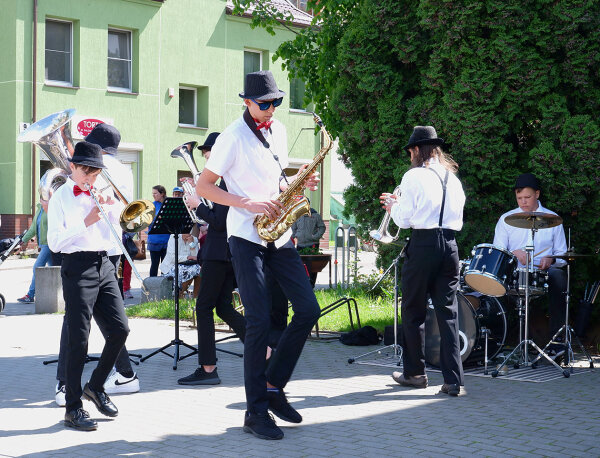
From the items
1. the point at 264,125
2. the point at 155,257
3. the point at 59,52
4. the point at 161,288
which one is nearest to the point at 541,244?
the point at 264,125

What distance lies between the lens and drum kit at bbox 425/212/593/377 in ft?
25.8

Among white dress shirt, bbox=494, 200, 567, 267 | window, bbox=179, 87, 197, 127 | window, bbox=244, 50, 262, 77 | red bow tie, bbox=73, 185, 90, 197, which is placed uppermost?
window, bbox=244, 50, 262, 77

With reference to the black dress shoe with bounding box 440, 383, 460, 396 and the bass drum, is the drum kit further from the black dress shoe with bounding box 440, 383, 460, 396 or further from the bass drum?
the black dress shoe with bounding box 440, 383, 460, 396

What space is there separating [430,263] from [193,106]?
888 inches

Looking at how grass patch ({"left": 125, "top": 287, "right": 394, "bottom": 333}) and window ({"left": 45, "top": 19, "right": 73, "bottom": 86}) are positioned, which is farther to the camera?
window ({"left": 45, "top": 19, "right": 73, "bottom": 86})

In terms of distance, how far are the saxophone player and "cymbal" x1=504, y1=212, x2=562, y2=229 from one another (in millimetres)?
2801

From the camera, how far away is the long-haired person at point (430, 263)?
7090 millimetres

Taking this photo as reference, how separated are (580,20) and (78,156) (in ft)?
17.1

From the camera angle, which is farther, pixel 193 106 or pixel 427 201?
pixel 193 106

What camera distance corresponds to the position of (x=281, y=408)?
5.86 meters

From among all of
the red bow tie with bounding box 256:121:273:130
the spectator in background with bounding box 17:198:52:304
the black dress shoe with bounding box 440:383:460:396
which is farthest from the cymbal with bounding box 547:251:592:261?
the spectator in background with bounding box 17:198:52:304

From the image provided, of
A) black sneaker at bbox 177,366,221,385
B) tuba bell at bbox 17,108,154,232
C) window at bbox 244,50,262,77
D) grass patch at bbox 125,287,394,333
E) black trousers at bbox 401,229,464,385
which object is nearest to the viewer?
tuba bell at bbox 17,108,154,232

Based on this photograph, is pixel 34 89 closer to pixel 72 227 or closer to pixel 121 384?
pixel 121 384

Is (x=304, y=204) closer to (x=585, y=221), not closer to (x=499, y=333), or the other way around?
(x=499, y=333)
